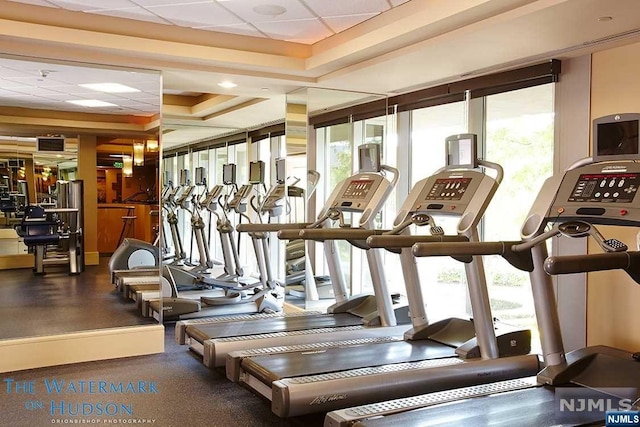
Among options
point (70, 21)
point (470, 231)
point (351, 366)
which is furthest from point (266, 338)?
point (70, 21)

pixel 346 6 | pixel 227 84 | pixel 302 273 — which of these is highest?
pixel 346 6

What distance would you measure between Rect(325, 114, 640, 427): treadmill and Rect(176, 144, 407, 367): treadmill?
60.2 inches

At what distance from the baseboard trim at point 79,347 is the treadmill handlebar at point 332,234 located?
6.02 ft

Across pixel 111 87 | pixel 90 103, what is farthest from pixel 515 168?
pixel 90 103

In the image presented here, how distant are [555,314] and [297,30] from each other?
287 cm

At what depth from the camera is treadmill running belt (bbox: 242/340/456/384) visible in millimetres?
3512

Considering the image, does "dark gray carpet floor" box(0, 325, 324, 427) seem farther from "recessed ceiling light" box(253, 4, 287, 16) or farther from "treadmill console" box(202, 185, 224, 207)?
"treadmill console" box(202, 185, 224, 207)

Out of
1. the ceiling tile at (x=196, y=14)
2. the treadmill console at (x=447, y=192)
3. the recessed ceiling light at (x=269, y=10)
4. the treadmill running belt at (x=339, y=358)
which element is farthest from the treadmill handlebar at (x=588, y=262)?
the ceiling tile at (x=196, y=14)

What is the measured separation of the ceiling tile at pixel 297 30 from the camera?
4383 mm

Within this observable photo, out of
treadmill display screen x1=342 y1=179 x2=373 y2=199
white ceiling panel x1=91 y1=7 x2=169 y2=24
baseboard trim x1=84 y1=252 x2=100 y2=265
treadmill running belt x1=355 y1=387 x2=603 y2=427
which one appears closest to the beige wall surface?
treadmill running belt x1=355 y1=387 x2=603 y2=427

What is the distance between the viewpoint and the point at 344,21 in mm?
4340

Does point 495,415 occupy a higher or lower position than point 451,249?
lower

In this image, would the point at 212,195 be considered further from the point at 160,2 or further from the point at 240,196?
the point at 160,2

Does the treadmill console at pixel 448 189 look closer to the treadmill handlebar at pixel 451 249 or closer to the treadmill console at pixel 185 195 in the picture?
the treadmill handlebar at pixel 451 249
